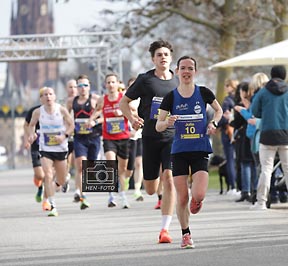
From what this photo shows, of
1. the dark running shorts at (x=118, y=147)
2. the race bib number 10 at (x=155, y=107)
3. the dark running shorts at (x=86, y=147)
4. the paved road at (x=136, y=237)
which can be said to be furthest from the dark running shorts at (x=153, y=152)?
the dark running shorts at (x=86, y=147)

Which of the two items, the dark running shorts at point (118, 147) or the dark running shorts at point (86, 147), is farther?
the dark running shorts at point (86, 147)

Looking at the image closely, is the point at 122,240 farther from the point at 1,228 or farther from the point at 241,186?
the point at 241,186

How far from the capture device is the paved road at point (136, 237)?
34.5 feet

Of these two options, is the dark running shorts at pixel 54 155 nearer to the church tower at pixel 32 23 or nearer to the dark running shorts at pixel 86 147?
the dark running shorts at pixel 86 147

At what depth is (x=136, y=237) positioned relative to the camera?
1270 cm

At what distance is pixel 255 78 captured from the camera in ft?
57.7

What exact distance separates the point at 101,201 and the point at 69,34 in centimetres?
2144

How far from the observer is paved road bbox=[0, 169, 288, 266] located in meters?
10.5

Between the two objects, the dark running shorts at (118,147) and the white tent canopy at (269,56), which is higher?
the white tent canopy at (269,56)

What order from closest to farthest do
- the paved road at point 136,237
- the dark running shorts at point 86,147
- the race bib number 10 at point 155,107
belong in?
A: the paved road at point 136,237, the race bib number 10 at point 155,107, the dark running shorts at point 86,147

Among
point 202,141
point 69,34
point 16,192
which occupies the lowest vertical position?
point 16,192

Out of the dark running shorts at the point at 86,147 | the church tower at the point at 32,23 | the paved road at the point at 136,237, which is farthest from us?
the church tower at the point at 32,23

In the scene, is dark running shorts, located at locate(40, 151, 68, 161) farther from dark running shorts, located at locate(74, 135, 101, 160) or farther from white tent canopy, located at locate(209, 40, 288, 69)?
white tent canopy, located at locate(209, 40, 288, 69)

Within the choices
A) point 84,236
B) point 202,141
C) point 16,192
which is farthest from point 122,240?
point 16,192
